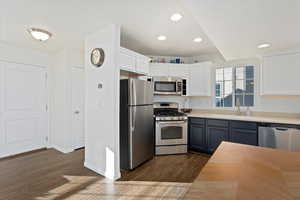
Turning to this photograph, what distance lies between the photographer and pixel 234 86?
4.02 m

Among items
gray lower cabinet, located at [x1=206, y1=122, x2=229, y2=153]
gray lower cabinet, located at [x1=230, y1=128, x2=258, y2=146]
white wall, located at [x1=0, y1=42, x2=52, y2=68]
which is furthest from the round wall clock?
gray lower cabinet, located at [x1=230, y1=128, x2=258, y2=146]

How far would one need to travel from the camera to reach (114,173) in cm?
250

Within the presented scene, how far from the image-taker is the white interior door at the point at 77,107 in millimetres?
3928

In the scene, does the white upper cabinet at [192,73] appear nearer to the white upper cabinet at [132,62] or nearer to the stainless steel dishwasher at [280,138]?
the white upper cabinet at [132,62]

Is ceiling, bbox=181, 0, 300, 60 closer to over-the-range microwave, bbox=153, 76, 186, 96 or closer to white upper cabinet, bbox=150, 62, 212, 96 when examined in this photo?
white upper cabinet, bbox=150, 62, 212, 96

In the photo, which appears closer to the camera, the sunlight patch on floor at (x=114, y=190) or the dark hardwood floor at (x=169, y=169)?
the sunlight patch on floor at (x=114, y=190)

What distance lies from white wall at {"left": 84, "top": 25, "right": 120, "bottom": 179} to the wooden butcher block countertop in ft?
5.60

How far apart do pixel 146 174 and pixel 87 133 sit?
1.27 meters

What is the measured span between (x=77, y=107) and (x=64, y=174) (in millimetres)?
1710

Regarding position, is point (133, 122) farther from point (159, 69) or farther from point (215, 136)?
point (215, 136)

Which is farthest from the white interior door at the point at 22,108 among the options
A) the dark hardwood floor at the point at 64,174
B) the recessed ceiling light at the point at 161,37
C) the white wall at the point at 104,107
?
the recessed ceiling light at the point at 161,37

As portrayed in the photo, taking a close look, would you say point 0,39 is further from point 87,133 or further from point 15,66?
point 87,133

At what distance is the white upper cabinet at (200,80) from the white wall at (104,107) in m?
2.29

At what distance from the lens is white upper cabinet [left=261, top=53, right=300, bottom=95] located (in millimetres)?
2949
